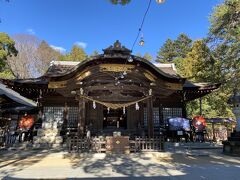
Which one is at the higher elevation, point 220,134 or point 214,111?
point 214,111

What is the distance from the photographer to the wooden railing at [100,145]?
37.3ft

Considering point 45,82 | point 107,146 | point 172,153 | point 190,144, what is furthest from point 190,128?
point 45,82

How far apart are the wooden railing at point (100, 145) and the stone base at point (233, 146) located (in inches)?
136

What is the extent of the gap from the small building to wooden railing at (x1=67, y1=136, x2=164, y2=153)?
669mm

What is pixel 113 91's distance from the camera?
13.0 meters

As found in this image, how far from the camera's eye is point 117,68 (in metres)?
12.7

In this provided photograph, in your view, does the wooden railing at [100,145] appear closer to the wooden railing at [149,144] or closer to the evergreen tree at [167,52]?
the wooden railing at [149,144]

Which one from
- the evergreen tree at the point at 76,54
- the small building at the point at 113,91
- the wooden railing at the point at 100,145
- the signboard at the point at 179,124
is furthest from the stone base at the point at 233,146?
the evergreen tree at the point at 76,54

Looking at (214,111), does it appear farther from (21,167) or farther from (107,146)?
(21,167)

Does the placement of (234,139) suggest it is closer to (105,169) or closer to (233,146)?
(233,146)

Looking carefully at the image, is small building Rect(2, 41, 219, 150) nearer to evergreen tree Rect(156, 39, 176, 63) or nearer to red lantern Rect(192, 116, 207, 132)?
red lantern Rect(192, 116, 207, 132)

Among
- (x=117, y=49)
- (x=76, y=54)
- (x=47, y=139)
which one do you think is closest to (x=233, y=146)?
(x=117, y=49)

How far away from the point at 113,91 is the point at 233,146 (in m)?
6.88

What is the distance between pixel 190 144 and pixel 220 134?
579cm
